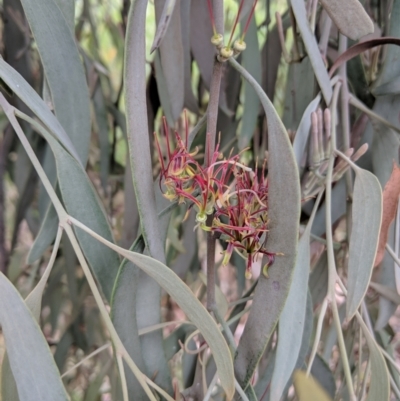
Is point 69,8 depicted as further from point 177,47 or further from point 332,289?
point 332,289

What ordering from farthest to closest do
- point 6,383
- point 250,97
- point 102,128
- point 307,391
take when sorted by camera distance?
point 102,128 → point 250,97 → point 6,383 → point 307,391

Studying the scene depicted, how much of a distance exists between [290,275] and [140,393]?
0.16 m

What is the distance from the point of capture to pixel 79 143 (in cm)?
39

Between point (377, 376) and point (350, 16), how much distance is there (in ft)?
0.84

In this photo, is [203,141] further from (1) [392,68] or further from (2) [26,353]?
(2) [26,353]

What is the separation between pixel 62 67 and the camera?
1.18 feet

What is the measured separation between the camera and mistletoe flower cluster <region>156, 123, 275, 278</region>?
0.93ft

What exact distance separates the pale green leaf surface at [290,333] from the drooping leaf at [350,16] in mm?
169

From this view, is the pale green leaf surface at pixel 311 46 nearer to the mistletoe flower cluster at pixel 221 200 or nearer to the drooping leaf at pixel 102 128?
the mistletoe flower cluster at pixel 221 200

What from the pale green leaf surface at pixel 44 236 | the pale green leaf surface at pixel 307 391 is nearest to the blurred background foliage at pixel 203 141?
the pale green leaf surface at pixel 44 236

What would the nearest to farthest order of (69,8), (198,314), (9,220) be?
1. (198,314)
2. (69,8)
3. (9,220)

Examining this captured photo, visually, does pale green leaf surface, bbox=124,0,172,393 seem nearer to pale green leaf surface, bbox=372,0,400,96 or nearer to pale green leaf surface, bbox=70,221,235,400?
pale green leaf surface, bbox=70,221,235,400

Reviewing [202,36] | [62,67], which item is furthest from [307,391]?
[202,36]

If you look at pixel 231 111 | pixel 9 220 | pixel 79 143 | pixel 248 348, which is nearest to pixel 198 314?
pixel 248 348
